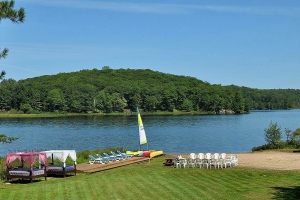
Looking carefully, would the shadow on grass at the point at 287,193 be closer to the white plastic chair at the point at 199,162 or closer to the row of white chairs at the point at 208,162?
the row of white chairs at the point at 208,162

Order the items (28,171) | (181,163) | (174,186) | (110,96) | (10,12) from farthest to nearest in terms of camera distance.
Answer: (110,96) < (181,163) < (28,171) < (174,186) < (10,12)

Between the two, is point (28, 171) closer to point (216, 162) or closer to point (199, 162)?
point (199, 162)

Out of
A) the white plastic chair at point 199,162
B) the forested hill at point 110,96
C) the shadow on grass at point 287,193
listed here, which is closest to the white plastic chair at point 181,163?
the white plastic chair at point 199,162

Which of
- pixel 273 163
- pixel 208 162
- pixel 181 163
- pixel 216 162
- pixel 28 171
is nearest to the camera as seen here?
pixel 28 171

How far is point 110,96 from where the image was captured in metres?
146

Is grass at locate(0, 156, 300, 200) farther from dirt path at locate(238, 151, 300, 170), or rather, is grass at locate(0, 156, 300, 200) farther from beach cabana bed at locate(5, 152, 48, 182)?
dirt path at locate(238, 151, 300, 170)

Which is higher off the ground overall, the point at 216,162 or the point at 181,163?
the point at 216,162

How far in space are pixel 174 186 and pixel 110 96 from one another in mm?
130264

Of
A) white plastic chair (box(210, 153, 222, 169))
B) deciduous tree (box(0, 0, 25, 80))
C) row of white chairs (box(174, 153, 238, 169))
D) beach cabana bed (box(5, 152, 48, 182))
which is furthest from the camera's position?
row of white chairs (box(174, 153, 238, 169))

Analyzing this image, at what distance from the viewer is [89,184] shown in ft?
56.6

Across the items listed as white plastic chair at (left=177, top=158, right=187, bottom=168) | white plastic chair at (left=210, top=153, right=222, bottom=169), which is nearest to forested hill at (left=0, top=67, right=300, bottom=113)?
white plastic chair at (left=177, top=158, right=187, bottom=168)

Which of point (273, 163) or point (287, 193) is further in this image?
point (273, 163)

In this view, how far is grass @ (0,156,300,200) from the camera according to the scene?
48.6ft

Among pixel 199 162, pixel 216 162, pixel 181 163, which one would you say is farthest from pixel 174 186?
pixel 199 162
